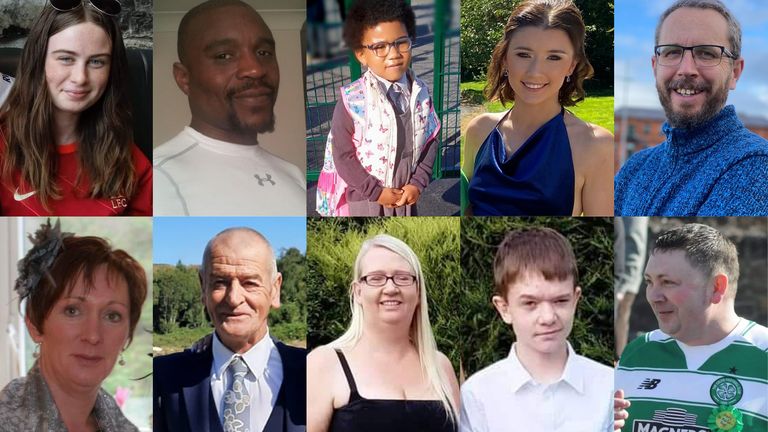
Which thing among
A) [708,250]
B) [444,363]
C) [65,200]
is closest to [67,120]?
[65,200]

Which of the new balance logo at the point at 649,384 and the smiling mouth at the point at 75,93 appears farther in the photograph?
the new balance logo at the point at 649,384

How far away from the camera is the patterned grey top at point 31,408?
16.3 ft

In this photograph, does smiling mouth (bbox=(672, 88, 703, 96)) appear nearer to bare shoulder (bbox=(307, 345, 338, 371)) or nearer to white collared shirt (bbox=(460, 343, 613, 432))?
white collared shirt (bbox=(460, 343, 613, 432))

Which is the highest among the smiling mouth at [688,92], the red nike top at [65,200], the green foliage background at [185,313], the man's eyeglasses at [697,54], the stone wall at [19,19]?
the stone wall at [19,19]

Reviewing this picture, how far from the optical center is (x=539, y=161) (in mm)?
5117

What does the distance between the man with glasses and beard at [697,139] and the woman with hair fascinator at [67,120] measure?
99.7 inches

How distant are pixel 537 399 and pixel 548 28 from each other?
72.0 inches

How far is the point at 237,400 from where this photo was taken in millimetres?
5016

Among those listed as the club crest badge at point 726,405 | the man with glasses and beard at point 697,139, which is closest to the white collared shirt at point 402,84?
the man with glasses and beard at point 697,139

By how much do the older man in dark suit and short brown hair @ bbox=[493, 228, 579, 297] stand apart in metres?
1.11

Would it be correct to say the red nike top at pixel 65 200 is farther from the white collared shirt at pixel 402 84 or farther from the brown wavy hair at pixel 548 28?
the brown wavy hair at pixel 548 28

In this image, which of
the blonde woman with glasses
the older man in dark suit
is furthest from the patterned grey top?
the blonde woman with glasses

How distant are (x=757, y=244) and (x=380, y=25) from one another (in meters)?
2.19

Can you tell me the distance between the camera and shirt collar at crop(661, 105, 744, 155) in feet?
16.8
